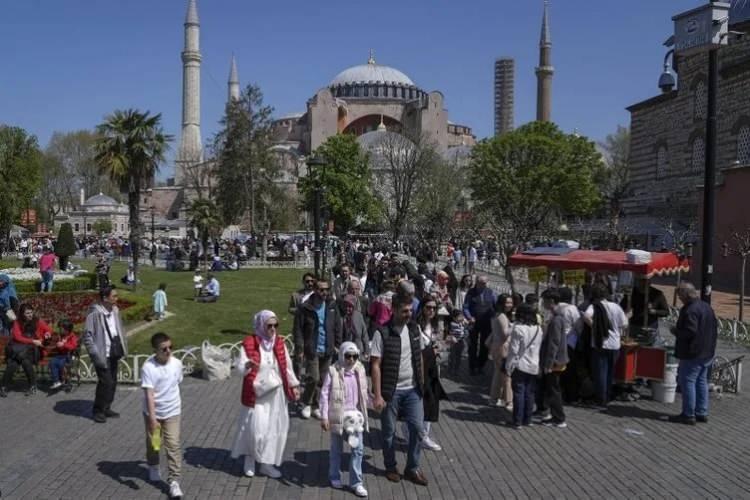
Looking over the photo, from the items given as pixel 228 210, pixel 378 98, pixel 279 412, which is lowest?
pixel 279 412

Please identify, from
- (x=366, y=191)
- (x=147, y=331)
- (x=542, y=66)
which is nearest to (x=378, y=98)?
(x=542, y=66)

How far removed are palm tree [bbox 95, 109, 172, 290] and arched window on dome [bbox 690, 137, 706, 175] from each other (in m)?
24.8

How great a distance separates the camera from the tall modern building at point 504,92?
116 m

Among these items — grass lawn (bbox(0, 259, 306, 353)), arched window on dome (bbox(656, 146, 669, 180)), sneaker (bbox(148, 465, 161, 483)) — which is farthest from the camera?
arched window on dome (bbox(656, 146, 669, 180))

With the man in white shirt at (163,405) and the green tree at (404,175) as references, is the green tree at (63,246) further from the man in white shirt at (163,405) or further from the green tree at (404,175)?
the man in white shirt at (163,405)

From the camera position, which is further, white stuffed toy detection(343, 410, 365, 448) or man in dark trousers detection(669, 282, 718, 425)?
man in dark trousers detection(669, 282, 718, 425)

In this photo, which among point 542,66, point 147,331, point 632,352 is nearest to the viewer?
point 632,352

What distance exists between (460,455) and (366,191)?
1556 inches

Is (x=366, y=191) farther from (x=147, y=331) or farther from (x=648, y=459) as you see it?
(x=648, y=459)

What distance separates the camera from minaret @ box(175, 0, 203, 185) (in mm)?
67500

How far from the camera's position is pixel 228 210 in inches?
1630

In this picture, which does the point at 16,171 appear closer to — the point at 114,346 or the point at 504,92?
the point at 114,346

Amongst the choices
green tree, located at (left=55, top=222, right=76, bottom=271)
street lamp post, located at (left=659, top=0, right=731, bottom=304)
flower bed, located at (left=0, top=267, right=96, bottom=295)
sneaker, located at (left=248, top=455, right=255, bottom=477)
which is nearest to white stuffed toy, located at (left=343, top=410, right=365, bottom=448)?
sneaker, located at (left=248, top=455, right=255, bottom=477)

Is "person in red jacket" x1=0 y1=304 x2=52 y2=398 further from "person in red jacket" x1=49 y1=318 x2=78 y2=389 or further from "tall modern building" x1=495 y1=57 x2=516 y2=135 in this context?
"tall modern building" x1=495 y1=57 x2=516 y2=135
